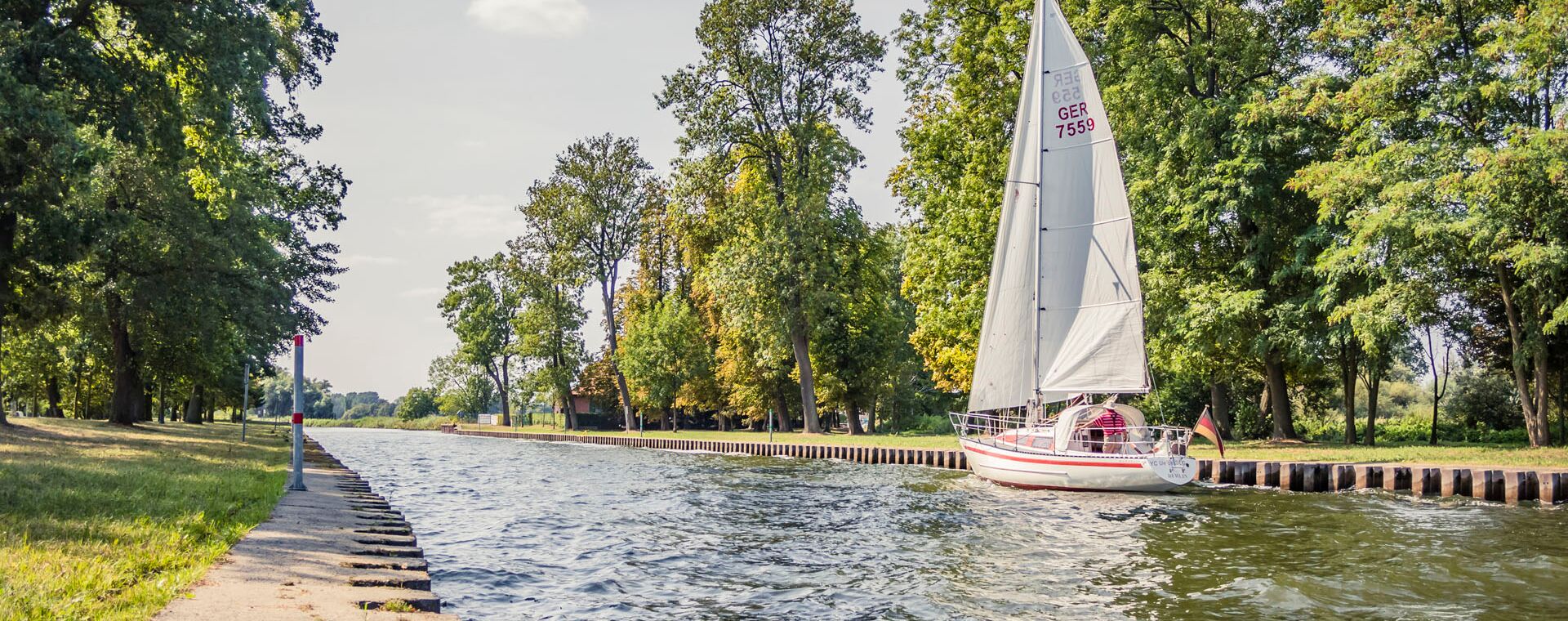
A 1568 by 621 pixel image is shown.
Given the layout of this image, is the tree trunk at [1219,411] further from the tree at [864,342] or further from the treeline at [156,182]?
the treeline at [156,182]

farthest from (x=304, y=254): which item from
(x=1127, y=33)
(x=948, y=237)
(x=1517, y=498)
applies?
(x=1517, y=498)

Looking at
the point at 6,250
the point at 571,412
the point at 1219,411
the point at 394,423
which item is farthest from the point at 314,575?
the point at 394,423

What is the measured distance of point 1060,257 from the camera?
1027 inches

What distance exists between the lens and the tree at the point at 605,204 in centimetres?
6600

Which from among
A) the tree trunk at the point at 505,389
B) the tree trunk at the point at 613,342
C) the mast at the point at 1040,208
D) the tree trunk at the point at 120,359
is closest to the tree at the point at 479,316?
the tree trunk at the point at 505,389

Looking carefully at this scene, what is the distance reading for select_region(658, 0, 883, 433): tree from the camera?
46.0 meters

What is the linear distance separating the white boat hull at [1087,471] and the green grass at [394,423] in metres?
93.3

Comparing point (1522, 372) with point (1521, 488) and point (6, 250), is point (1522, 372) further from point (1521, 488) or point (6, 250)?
point (6, 250)

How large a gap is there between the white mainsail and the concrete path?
56.5 feet

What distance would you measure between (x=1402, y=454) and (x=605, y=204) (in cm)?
4990

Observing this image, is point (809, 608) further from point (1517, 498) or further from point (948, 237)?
point (948, 237)

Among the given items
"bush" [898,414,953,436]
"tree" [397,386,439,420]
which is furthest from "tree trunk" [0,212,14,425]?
"tree" [397,386,439,420]

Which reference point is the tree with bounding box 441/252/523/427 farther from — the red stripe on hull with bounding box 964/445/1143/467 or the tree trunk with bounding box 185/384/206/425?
the red stripe on hull with bounding box 964/445/1143/467

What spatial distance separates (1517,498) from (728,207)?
3284 cm
